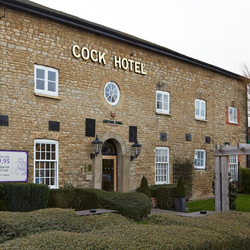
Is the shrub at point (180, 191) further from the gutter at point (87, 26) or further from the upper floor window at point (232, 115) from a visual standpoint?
the upper floor window at point (232, 115)

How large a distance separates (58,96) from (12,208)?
4456 millimetres

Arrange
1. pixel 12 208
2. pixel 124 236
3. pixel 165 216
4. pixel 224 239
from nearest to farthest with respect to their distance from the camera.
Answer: pixel 124 236
pixel 224 239
pixel 165 216
pixel 12 208

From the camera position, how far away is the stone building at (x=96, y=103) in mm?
12914

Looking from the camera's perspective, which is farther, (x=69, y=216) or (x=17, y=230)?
(x=69, y=216)

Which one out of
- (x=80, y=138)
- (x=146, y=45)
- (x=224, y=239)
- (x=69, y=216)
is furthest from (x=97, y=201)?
(x=146, y=45)

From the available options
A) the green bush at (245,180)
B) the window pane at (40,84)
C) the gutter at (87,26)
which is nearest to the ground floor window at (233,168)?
the green bush at (245,180)

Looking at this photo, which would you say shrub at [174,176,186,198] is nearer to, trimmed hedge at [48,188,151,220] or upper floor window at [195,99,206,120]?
trimmed hedge at [48,188,151,220]

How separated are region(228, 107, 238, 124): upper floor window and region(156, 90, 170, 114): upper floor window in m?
5.83

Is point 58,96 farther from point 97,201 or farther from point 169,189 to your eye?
point 169,189

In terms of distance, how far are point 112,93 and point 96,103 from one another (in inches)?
41.1

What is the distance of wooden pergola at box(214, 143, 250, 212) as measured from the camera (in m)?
11.2

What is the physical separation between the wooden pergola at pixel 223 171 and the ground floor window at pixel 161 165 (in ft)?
19.6

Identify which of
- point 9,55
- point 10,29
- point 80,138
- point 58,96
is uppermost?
point 10,29

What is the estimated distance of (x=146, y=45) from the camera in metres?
17.2
